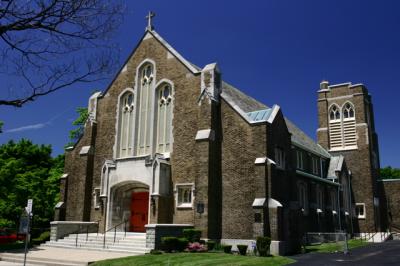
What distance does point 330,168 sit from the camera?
4184cm

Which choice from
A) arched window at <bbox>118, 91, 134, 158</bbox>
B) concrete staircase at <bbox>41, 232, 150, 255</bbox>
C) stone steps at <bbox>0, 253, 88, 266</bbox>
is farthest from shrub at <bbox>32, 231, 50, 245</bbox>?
arched window at <bbox>118, 91, 134, 158</bbox>

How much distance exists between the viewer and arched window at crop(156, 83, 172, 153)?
2591 cm

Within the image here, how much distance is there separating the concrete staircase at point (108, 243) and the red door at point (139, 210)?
59.7 inches

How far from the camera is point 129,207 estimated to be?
2688 centimetres

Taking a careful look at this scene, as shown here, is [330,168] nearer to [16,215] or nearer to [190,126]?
[190,126]

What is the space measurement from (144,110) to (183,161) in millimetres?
5150

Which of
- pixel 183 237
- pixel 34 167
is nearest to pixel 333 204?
pixel 183 237

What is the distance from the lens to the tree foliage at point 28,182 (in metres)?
28.7

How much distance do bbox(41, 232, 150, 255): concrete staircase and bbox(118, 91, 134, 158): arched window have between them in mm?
5570

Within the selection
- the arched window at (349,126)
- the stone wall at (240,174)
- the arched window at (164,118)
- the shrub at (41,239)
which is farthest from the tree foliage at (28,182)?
the arched window at (349,126)

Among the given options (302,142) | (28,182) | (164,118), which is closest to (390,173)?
(302,142)

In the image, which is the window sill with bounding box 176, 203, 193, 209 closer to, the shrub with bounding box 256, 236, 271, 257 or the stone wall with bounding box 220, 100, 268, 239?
the stone wall with bounding box 220, 100, 268, 239

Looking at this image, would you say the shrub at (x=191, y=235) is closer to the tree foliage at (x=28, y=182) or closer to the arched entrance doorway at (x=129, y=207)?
the arched entrance doorway at (x=129, y=207)

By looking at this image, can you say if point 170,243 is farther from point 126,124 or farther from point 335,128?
point 335,128
